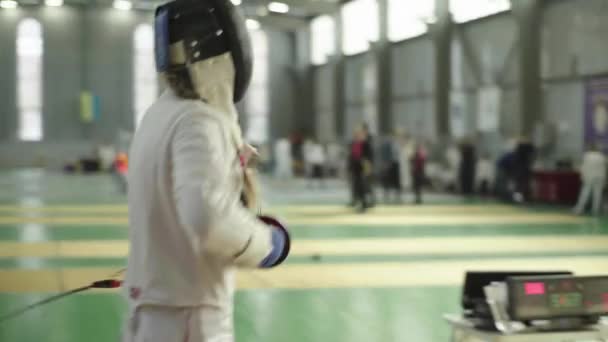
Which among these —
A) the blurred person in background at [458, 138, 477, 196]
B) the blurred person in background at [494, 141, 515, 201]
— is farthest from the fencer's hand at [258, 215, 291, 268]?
the blurred person in background at [458, 138, 477, 196]

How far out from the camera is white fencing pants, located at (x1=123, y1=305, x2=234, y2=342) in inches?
88.7

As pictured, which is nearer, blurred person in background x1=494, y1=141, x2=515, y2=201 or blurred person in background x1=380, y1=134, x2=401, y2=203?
blurred person in background x1=494, y1=141, x2=515, y2=201

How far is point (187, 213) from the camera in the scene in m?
2.08

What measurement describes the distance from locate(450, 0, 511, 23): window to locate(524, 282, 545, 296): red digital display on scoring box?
22.0m

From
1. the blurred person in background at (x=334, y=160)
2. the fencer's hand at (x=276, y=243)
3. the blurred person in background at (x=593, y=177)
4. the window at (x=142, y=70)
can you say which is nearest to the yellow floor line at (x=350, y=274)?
the fencer's hand at (x=276, y=243)

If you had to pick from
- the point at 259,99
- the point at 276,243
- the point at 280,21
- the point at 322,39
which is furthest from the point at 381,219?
the point at 259,99

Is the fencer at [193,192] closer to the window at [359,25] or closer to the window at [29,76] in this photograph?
the window at [359,25]

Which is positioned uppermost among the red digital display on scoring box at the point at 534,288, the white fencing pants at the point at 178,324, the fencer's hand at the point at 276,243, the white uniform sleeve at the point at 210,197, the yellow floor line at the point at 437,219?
the white uniform sleeve at the point at 210,197

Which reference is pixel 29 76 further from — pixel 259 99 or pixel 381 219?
pixel 381 219

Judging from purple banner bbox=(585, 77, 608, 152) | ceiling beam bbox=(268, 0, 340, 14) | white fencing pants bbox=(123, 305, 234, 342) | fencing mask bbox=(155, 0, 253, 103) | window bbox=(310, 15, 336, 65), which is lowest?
white fencing pants bbox=(123, 305, 234, 342)

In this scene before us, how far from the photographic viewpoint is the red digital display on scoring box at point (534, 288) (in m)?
4.65

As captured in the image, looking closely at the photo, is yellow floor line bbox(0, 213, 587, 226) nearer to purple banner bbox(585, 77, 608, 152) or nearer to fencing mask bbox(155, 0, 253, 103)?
purple banner bbox(585, 77, 608, 152)

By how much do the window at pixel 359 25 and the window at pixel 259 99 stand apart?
7.96m

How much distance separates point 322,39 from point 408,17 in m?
10.6
